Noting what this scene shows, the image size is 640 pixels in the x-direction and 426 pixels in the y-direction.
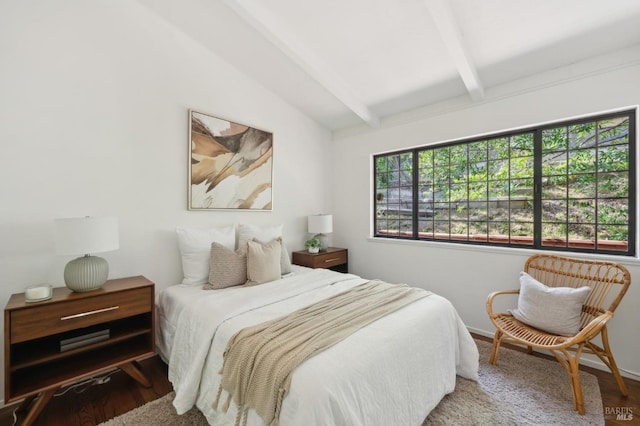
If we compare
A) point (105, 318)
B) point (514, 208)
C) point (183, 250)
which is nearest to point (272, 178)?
point (183, 250)

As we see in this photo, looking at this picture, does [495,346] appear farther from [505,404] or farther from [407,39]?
[407,39]

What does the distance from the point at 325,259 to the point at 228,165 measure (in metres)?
1.59

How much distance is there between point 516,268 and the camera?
2584 millimetres

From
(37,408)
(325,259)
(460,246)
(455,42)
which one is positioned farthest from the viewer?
(325,259)

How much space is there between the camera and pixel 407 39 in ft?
7.68

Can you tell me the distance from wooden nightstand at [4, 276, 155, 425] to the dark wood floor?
10cm

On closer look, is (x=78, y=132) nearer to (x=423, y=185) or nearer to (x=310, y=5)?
(x=310, y=5)

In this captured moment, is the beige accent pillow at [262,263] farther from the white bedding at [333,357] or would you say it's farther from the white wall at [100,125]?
the white wall at [100,125]

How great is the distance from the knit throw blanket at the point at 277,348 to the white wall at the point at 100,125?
58.2 inches

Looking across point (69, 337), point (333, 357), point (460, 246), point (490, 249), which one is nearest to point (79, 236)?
point (69, 337)

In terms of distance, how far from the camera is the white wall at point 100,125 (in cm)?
187

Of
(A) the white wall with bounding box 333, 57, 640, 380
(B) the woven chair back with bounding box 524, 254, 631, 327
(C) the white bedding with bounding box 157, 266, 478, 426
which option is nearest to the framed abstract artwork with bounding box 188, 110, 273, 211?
(C) the white bedding with bounding box 157, 266, 478, 426

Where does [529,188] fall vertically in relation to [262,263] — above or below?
above

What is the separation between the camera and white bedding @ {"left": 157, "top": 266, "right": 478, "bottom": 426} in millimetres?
1155
